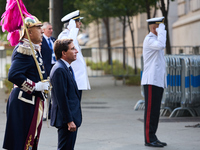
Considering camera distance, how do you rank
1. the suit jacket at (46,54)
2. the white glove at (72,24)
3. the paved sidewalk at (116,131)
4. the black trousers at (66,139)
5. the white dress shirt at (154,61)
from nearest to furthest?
the black trousers at (66,139)
the white dress shirt at (154,61)
the paved sidewalk at (116,131)
the white glove at (72,24)
the suit jacket at (46,54)

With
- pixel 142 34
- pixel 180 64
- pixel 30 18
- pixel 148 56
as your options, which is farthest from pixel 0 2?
pixel 142 34

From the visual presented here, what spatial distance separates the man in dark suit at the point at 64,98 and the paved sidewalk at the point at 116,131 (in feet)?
6.72

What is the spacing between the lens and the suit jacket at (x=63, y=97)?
179 inches

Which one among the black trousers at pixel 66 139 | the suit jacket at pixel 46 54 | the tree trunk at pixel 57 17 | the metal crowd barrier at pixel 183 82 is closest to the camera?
the black trousers at pixel 66 139

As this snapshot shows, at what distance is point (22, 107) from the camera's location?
4.60 meters

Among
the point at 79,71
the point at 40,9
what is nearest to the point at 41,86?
the point at 79,71

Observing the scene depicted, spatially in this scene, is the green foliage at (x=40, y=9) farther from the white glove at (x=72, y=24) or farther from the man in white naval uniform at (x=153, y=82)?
the man in white naval uniform at (x=153, y=82)

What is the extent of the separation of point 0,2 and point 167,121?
6464mm

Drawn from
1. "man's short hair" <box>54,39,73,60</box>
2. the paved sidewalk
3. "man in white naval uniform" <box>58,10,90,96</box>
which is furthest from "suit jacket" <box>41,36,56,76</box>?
"man's short hair" <box>54,39,73,60</box>

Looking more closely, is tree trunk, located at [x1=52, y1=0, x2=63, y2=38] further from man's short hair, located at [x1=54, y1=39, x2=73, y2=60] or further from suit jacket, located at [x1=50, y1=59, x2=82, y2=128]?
suit jacket, located at [x1=50, y1=59, x2=82, y2=128]

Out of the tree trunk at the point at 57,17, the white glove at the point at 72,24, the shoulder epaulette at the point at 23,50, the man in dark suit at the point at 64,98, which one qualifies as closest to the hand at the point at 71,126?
the man in dark suit at the point at 64,98

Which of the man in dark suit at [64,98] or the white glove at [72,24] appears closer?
the man in dark suit at [64,98]

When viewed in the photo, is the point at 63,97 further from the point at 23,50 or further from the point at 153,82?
the point at 153,82

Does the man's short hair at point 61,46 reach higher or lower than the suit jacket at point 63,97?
higher
